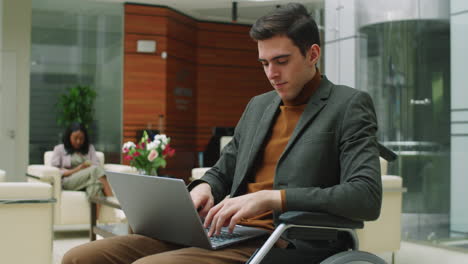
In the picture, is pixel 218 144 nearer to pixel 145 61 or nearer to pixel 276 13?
pixel 145 61

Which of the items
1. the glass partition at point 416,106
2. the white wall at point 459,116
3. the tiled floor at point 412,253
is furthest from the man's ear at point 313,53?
the glass partition at point 416,106

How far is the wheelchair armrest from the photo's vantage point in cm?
147

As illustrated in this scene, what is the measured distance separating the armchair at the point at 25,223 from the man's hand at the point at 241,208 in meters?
1.99

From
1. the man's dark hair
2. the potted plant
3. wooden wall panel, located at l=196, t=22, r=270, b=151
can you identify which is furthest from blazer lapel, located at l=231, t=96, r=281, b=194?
wooden wall panel, located at l=196, t=22, r=270, b=151

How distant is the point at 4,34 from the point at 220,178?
8586 millimetres

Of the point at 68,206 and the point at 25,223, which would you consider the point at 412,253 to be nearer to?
the point at 68,206

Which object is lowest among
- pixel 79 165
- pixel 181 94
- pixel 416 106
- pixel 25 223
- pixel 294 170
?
pixel 25 223

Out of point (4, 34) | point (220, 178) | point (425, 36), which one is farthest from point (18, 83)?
point (220, 178)

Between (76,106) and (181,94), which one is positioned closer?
(76,106)

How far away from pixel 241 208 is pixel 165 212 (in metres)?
0.22

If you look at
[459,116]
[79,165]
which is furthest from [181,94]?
[459,116]

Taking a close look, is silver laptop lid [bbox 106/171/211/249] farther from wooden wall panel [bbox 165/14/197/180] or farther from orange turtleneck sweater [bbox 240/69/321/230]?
wooden wall panel [bbox 165/14/197/180]

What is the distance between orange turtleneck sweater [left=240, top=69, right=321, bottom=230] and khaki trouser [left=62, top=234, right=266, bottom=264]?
0.16m

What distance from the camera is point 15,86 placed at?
31.0 feet
